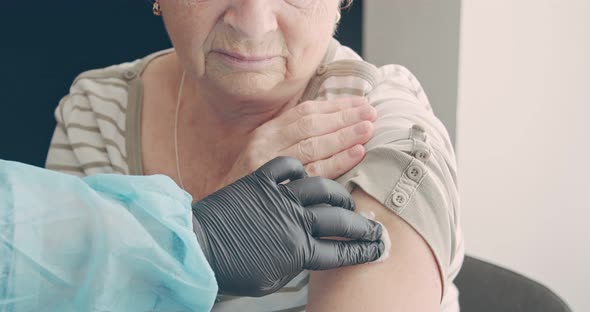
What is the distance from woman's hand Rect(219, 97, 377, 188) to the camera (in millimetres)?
1266

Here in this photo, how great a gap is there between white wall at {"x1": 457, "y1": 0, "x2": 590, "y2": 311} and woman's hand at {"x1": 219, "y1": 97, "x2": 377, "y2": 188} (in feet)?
3.03

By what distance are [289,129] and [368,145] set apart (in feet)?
0.50

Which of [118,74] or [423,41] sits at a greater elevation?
[118,74]

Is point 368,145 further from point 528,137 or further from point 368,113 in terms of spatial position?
point 528,137

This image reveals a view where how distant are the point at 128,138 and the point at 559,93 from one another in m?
1.33

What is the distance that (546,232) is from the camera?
95.2 inches

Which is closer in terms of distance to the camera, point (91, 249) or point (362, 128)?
point (91, 249)

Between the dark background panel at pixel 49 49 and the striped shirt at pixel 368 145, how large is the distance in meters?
1.92

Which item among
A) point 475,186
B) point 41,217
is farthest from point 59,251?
point 475,186

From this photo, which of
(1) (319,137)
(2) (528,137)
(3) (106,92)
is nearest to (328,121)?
(1) (319,137)

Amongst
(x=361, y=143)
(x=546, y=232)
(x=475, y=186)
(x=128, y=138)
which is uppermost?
(x=361, y=143)

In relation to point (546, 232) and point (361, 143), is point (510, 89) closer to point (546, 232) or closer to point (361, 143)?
point (546, 232)

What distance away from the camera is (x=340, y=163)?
1.25 meters

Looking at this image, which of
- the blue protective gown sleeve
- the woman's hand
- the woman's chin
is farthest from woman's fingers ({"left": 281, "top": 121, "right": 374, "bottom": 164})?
the blue protective gown sleeve
